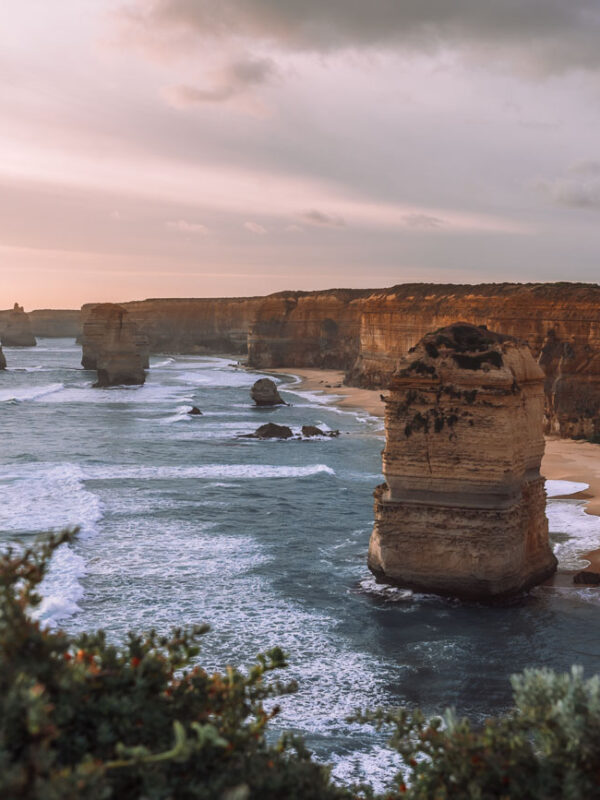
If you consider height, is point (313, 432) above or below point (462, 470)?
below

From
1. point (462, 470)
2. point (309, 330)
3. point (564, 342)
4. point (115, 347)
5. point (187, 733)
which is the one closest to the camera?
point (187, 733)

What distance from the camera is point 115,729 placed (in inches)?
207

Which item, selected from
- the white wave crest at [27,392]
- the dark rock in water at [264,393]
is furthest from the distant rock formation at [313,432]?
the white wave crest at [27,392]

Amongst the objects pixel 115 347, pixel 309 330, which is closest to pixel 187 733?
pixel 115 347

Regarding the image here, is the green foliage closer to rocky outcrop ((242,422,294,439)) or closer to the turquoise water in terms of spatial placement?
the turquoise water

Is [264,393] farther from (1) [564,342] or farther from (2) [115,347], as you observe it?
(1) [564,342]

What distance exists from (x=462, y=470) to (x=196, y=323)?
128 meters

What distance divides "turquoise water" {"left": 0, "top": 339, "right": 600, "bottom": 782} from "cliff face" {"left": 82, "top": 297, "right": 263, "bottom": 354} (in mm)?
95803

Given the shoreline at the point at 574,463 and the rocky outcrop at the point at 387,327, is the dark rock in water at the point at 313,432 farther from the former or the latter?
the rocky outcrop at the point at 387,327

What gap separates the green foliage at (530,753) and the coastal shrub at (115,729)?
32.3 inches

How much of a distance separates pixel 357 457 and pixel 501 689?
21847 millimetres

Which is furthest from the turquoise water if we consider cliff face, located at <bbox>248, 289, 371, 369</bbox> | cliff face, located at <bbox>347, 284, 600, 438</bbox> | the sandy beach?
cliff face, located at <bbox>248, 289, 371, 369</bbox>

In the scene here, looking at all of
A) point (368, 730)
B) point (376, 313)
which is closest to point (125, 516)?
point (368, 730)

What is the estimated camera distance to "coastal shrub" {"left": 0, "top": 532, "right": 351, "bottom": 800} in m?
4.30
